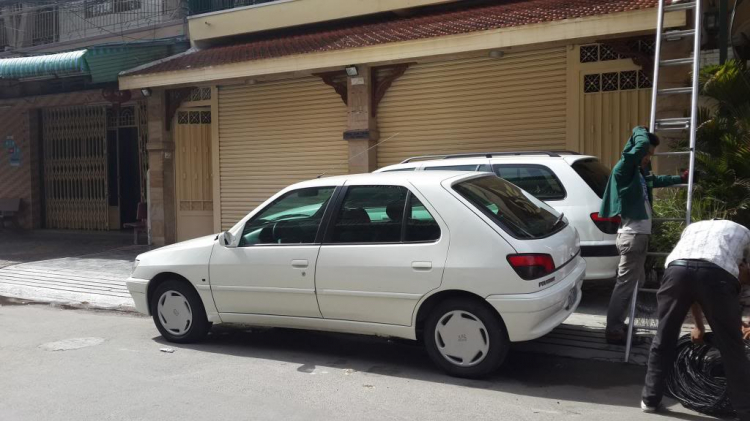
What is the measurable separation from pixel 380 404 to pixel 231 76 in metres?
8.30

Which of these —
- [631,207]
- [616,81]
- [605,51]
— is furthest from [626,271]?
[605,51]

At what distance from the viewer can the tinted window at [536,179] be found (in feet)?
24.4

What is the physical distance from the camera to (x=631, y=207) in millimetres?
5777

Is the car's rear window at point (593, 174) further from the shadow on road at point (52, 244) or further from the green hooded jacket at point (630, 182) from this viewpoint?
the shadow on road at point (52, 244)

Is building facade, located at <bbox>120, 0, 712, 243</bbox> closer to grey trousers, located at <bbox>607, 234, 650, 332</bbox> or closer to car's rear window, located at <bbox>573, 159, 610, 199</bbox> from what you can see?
car's rear window, located at <bbox>573, 159, 610, 199</bbox>

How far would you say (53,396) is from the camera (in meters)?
5.27

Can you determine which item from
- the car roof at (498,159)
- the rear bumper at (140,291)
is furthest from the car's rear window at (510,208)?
the rear bumper at (140,291)

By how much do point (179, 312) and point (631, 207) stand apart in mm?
4347

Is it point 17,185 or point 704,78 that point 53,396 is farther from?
point 17,185

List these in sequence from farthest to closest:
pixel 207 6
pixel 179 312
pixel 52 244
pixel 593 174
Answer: pixel 52 244 < pixel 207 6 < pixel 593 174 < pixel 179 312

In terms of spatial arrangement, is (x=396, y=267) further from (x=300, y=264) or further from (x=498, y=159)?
(x=498, y=159)

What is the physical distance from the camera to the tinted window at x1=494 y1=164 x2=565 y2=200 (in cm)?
743

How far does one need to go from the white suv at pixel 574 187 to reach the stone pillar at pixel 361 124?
373 cm

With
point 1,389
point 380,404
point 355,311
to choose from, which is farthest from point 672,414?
point 1,389
